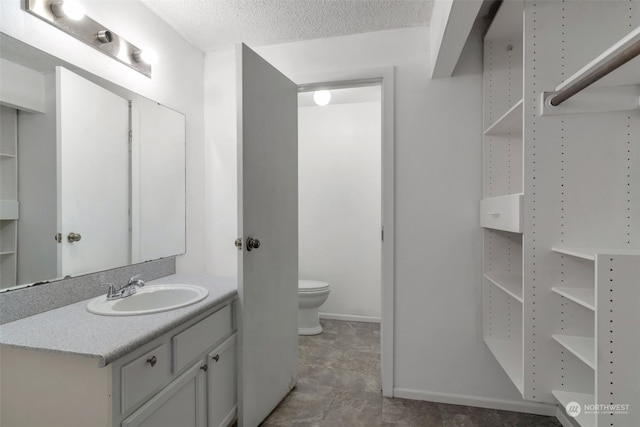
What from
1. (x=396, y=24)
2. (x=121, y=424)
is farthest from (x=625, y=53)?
Answer: (x=121, y=424)

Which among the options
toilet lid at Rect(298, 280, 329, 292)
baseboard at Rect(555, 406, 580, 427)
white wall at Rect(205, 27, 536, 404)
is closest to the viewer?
baseboard at Rect(555, 406, 580, 427)

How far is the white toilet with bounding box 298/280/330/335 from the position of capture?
3.12 metres

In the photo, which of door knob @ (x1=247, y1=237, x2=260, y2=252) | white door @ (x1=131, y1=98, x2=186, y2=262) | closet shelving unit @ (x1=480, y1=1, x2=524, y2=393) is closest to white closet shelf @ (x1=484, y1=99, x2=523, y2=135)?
closet shelving unit @ (x1=480, y1=1, x2=524, y2=393)

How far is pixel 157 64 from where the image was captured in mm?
2002

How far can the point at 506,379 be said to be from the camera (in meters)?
1.99

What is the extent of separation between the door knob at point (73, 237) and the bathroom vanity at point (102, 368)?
0.29 meters

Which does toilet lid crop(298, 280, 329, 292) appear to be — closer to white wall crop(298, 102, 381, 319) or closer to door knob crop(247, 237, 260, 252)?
white wall crop(298, 102, 381, 319)

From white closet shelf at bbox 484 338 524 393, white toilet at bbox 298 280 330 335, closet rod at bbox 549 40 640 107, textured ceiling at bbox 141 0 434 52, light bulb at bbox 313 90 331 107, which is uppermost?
textured ceiling at bbox 141 0 434 52

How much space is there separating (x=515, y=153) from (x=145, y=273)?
7.30ft

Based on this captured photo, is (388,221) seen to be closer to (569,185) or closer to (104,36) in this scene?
(569,185)

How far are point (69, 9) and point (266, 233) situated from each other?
4.36 feet

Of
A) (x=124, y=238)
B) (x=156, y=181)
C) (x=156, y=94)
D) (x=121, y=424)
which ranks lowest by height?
(x=121, y=424)

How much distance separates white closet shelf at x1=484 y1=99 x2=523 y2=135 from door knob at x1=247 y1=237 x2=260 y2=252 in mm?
1318

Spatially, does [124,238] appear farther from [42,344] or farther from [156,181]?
[42,344]
